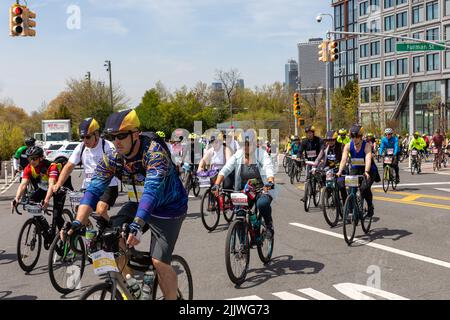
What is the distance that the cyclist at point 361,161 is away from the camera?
31.5 feet

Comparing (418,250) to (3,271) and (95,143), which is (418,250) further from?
(3,271)

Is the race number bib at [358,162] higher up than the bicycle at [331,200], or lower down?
higher up

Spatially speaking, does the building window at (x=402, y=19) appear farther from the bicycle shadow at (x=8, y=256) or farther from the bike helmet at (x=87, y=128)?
the bike helmet at (x=87, y=128)

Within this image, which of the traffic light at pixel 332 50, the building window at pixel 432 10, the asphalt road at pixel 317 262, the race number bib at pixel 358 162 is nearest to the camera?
the asphalt road at pixel 317 262

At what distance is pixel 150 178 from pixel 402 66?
72058 millimetres

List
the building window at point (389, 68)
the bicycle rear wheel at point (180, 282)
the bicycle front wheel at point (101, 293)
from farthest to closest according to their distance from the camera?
the building window at point (389, 68), the bicycle rear wheel at point (180, 282), the bicycle front wheel at point (101, 293)

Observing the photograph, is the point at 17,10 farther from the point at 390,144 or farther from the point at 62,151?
the point at 62,151

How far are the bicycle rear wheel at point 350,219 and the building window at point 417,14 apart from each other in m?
Answer: 63.4

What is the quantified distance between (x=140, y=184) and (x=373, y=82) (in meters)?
76.3

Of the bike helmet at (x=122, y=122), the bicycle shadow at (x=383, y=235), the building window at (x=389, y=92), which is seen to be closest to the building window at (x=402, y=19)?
the building window at (x=389, y=92)

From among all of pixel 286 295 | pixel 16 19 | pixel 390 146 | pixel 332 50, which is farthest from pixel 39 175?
pixel 332 50

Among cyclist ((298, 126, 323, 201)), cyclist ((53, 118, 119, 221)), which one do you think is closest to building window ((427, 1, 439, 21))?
cyclist ((298, 126, 323, 201))

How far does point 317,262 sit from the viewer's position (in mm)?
7570

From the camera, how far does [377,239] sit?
9195 millimetres
